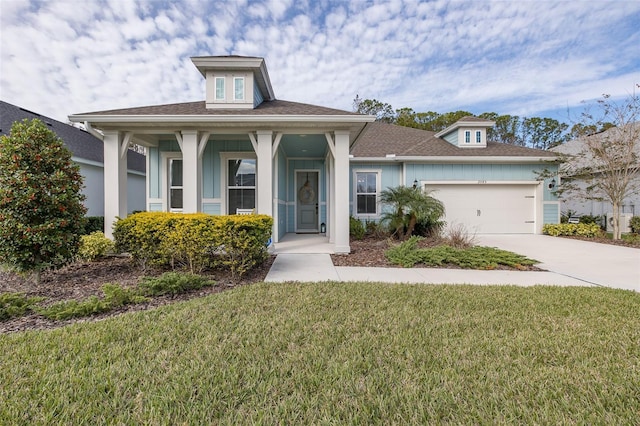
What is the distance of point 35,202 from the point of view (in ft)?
13.7

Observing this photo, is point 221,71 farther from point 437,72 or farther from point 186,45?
point 437,72

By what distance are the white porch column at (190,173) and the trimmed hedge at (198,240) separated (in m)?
1.52

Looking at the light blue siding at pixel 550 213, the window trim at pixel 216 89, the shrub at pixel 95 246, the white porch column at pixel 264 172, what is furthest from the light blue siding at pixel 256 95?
the light blue siding at pixel 550 213

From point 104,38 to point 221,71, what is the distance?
3.39m

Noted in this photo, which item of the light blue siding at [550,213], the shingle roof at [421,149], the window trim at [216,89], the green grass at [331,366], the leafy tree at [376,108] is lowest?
the green grass at [331,366]

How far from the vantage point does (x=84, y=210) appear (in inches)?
186

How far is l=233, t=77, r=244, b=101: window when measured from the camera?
794 centimetres

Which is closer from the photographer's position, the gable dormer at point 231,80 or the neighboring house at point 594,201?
the gable dormer at point 231,80

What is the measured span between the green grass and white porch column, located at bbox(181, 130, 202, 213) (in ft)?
12.3

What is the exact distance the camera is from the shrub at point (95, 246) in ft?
19.1

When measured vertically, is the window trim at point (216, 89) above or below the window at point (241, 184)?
above

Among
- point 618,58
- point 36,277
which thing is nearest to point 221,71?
point 36,277

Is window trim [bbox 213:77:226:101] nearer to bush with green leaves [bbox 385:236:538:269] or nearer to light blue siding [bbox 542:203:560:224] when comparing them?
bush with green leaves [bbox 385:236:538:269]

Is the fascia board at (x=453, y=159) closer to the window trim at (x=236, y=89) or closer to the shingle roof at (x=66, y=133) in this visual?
the window trim at (x=236, y=89)
